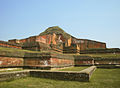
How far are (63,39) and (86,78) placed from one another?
80.4 ft

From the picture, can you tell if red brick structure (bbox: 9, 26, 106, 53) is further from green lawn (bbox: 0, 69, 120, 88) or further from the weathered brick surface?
green lawn (bbox: 0, 69, 120, 88)

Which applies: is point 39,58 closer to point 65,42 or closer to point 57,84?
point 57,84

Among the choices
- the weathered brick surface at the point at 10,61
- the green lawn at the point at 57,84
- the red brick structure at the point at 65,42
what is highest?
the red brick structure at the point at 65,42

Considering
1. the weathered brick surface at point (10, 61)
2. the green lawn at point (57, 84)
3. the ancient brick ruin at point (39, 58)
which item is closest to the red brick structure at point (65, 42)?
the ancient brick ruin at point (39, 58)

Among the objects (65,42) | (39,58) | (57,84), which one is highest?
(65,42)

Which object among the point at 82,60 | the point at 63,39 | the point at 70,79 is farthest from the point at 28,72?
the point at 63,39

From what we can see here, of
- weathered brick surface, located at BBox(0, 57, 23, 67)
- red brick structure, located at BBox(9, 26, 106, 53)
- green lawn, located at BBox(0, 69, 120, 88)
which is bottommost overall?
green lawn, located at BBox(0, 69, 120, 88)

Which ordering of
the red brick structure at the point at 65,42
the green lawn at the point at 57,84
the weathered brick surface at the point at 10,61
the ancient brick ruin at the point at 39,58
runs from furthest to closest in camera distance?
the red brick structure at the point at 65,42, the ancient brick ruin at the point at 39,58, the weathered brick surface at the point at 10,61, the green lawn at the point at 57,84

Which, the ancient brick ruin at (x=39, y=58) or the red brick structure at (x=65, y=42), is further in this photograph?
the red brick structure at (x=65, y=42)

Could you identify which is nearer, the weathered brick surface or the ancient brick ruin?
the weathered brick surface

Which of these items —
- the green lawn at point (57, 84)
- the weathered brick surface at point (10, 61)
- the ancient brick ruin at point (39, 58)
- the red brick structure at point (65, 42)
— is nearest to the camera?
the green lawn at point (57, 84)

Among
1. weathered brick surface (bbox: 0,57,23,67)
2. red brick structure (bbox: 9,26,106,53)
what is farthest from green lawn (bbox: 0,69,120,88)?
red brick structure (bbox: 9,26,106,53)

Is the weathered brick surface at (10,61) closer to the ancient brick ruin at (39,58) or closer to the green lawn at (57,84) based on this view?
the ancient brick ruin at (39,58)

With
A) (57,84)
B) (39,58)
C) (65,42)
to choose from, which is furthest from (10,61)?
(65,42)
